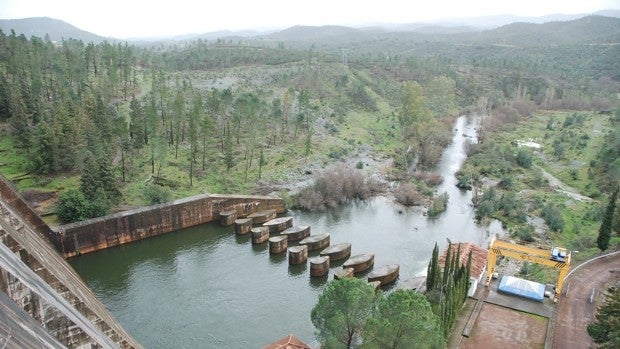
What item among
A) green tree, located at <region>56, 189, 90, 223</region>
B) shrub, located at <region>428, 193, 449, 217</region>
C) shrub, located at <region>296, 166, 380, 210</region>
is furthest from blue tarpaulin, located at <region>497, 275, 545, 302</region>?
green tree, located at <region>56, 189, 90, 223</region>

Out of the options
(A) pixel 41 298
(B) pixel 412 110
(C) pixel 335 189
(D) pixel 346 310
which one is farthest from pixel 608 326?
(B) pixel 412 110

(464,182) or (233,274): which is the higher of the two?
(464,182)

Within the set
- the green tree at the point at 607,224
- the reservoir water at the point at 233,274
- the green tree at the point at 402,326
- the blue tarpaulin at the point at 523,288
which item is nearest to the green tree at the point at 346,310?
the green tree at the point at 402,326

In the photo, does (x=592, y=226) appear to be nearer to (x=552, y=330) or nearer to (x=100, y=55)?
(x=552, y=330)

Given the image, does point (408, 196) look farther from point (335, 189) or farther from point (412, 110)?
point (412, 110)

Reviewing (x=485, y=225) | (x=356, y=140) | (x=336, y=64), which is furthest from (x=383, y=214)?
(x=336, y=64)

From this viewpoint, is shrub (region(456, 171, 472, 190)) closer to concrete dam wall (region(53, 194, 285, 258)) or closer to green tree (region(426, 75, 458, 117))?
concrete dam wall (region(53, 194, 285, 258))

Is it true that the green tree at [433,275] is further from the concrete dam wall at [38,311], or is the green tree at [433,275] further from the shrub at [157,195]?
the shrub at [157,195]
